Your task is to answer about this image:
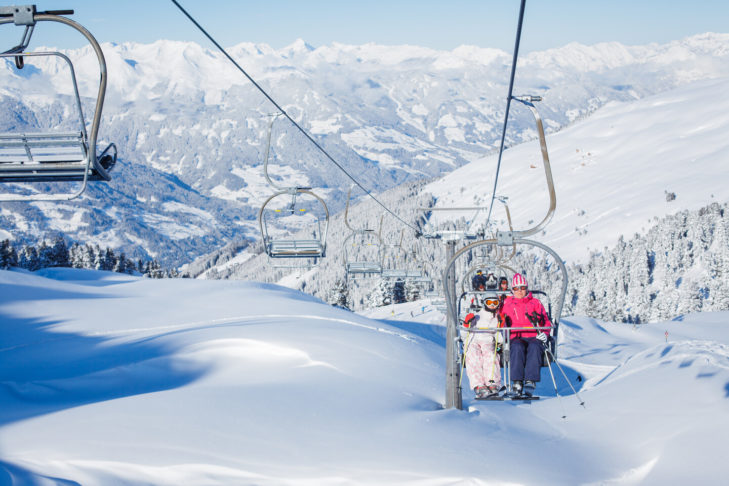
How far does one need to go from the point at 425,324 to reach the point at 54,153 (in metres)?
49.0

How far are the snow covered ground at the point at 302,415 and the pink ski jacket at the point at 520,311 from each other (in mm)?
2230

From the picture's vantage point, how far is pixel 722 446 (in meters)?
10.0

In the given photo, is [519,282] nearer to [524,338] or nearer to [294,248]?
[524,338]

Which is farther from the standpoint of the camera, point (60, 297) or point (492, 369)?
point (60, 297)

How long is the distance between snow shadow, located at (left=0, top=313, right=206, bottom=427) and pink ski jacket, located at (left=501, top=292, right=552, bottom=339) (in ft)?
31.5

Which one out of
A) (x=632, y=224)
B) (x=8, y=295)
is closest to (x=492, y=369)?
(x=8, y=295)

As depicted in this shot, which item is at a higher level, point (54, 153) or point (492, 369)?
point (54, 153)

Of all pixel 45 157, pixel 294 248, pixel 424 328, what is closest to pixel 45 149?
pixel 45 157

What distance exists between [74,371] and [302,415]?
9.12 m

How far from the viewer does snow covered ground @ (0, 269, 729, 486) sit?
9477 mm

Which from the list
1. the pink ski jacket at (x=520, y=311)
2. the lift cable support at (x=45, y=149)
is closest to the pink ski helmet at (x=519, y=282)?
the pink ski jacket at (x=520, y=311)

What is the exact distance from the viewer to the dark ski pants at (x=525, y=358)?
1002cm

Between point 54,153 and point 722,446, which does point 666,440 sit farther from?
point 54,153

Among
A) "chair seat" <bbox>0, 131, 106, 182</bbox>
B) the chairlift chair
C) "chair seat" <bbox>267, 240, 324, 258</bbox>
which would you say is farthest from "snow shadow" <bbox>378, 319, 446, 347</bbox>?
"chair seat" <bbox>0, 131, 106, 182</bbox>
